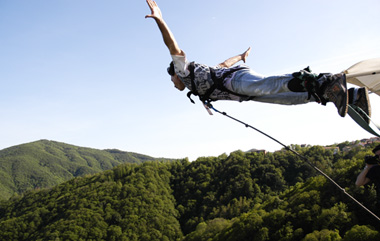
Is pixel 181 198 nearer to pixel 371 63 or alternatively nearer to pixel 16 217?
pixel 16 217

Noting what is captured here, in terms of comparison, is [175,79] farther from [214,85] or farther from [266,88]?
[266,88]

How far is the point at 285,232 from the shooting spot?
1877 inches

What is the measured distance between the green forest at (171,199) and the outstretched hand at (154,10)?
55.0 meters

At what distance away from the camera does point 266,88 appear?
3602 millimetres

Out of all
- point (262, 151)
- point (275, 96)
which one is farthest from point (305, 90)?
point (262, 151)

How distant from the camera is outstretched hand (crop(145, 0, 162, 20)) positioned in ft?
12.1

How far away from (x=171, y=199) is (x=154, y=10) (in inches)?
4519

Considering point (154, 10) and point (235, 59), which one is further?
point (235, 59)

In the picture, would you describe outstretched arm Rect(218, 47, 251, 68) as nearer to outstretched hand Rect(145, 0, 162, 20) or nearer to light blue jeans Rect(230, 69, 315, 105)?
light blue jeans Rect(230, 69, 315, 105)

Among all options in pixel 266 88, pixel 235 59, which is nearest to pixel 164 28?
pixel 266 88

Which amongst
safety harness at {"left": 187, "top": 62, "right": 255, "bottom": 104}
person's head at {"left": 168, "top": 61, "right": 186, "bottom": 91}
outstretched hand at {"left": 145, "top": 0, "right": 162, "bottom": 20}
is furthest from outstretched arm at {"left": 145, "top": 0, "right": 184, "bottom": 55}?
person's head at {"left": 168, "top": 61, "right": 186, "bottom": 91}

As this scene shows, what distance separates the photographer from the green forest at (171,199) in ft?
267

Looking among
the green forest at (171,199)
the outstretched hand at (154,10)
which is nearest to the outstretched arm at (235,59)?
the outstretched hand at (154,10)

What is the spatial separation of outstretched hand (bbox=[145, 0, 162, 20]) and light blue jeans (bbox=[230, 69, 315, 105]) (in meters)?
1.25
